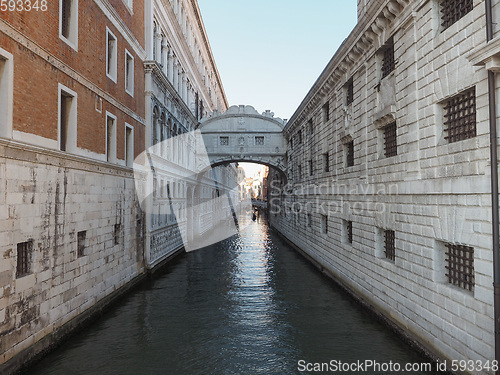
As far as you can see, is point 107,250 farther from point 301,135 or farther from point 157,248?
point 301,135

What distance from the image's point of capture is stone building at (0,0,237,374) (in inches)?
287

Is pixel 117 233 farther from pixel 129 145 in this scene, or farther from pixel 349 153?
pixel 349 153

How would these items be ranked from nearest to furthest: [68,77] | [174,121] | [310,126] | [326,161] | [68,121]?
[68,77]
[68,121]
[326,161]
[310,126]
[174,121]

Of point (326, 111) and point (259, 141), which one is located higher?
point (259, 141)

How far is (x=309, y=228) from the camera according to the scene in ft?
68.0

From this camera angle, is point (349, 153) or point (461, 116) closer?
point (461, 116)

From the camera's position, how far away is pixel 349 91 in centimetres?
1435

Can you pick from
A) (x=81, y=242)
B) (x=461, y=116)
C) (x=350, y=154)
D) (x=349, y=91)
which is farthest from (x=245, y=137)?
(x=461, y=116)

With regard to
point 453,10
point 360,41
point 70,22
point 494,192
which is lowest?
point 494,192

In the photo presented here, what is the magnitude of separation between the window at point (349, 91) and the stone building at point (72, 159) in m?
8.30

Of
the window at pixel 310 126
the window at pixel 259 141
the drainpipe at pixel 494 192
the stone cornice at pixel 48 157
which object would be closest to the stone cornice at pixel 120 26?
the stone cornice at pixel 48 157

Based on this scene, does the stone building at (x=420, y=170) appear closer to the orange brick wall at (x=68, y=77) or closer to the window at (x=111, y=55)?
the window at (x=111, y=55)

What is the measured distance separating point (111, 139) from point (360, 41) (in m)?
8.71

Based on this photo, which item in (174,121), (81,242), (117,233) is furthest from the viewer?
(174,121)
